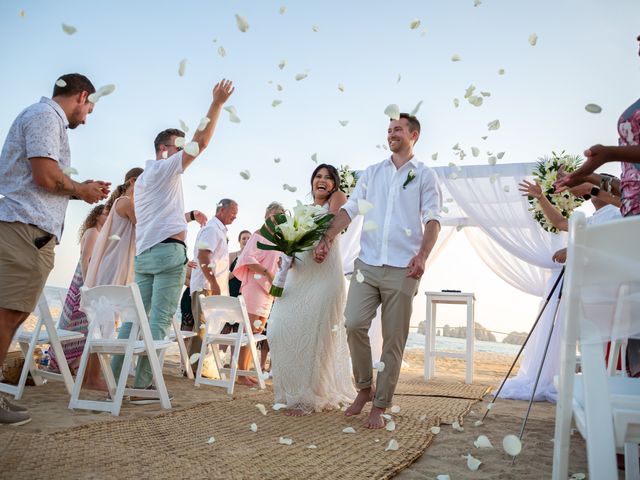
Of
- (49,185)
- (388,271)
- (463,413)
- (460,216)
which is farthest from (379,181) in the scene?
(460,216)

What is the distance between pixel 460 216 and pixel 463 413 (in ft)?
16.4

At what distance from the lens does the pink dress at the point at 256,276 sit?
6262 mm

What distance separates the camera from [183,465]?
2.44m

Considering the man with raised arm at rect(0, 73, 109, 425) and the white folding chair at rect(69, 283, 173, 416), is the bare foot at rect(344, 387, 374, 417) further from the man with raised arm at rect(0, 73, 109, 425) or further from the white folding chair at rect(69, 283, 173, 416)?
the man with raised arm at rect(0, 73, 109, 425)

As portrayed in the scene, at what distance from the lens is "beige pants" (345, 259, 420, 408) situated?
372 cm

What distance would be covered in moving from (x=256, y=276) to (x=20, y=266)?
349 centimetres

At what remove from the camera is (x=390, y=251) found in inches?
152

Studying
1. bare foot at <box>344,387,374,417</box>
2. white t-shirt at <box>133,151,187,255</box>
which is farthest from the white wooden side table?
white t-shirt at <box>133,151,187,255</box>

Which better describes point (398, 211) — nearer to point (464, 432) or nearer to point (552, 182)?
point (464, 432)

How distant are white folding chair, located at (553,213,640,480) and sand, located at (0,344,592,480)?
1277 millimetres

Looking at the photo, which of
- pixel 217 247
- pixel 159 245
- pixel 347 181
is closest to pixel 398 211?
pixel 159 245

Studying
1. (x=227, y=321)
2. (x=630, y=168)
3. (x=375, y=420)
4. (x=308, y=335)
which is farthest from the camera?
(x=227, y=321)

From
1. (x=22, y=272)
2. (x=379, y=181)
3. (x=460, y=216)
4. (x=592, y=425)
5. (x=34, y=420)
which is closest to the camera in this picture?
(x=592, y=425)

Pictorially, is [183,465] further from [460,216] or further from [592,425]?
[460,216]
